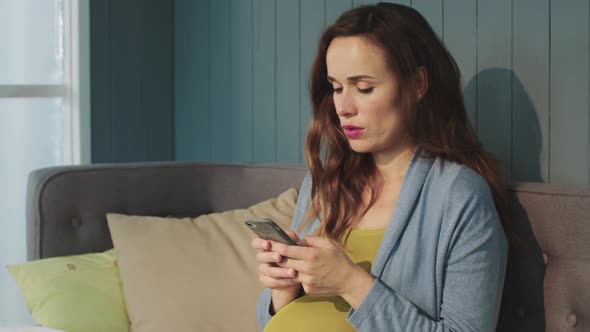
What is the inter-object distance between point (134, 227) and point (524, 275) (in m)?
1.04

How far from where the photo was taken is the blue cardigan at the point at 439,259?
1.48 m

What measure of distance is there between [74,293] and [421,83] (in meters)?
1.01

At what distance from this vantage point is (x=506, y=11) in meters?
1.94

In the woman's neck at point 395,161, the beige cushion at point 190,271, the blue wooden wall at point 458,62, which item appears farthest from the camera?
the beige cushion at point 190,271

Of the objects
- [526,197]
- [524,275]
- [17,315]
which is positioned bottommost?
[17,315]

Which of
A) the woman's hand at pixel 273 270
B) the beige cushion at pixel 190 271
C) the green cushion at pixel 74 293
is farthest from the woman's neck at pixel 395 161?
the green cushion at pixel 74 293

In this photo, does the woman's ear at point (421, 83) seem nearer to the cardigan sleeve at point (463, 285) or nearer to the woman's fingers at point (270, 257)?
the cardigan sleeve at point (463, 285)

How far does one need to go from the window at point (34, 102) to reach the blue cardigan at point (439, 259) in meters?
1.60

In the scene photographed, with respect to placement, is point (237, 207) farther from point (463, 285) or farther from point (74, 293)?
point (463, 285)

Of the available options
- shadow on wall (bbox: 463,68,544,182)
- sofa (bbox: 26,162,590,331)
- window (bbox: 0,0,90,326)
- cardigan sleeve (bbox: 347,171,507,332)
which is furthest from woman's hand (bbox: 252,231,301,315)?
window (bbox: 0,0,90,326)

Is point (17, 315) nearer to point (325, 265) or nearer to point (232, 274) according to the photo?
point (232, 274)

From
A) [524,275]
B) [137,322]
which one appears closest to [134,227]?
[137,322]

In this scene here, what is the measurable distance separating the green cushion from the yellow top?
550mm

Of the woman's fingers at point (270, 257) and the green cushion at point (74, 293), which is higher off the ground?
the woman's fingers at point (270, 257)
